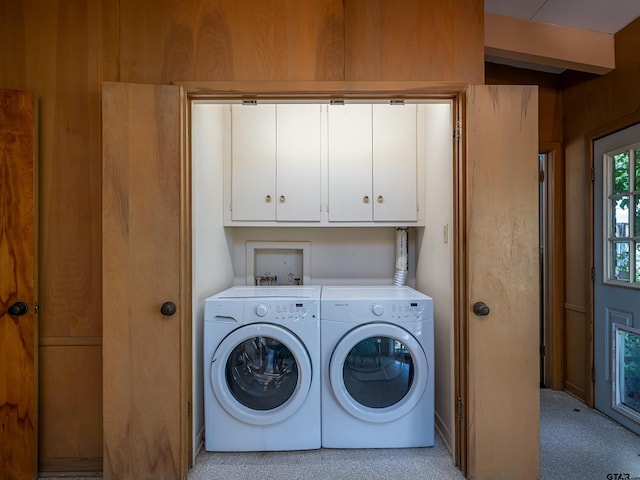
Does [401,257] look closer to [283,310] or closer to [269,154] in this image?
[283,310]

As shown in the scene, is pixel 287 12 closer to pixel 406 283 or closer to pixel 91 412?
pixel 406 283

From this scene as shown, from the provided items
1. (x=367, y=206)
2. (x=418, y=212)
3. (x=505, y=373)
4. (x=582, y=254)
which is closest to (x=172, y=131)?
(x=367, y=206)

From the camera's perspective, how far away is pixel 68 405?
1614 millimetres

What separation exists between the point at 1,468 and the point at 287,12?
254 cm

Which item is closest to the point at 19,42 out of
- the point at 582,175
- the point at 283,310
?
the point at 283,310

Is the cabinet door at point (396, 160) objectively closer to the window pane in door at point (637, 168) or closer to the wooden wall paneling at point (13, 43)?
the window pane in door at point (637, 168)

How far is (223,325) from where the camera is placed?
5.95 feet

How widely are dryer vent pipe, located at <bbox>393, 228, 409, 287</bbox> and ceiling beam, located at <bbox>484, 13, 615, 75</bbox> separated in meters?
1.33

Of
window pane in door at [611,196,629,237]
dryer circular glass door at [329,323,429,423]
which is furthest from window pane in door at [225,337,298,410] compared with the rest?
window pane in door at [611,196,629,237]

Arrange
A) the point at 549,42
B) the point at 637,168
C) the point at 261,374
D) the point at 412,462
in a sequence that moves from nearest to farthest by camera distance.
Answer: the point at 412,462
the point at 261,374
the point at 637,168
the point at 549,42

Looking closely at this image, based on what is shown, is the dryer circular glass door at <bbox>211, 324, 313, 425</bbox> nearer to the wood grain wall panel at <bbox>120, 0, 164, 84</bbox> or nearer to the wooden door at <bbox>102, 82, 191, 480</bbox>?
the wooden door at <bbox>102, 82, 191, 480</bbox>

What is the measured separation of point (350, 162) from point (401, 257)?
81 centimetres

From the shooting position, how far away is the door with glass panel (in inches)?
78.4

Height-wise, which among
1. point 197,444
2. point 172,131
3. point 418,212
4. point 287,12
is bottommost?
point 197,444
